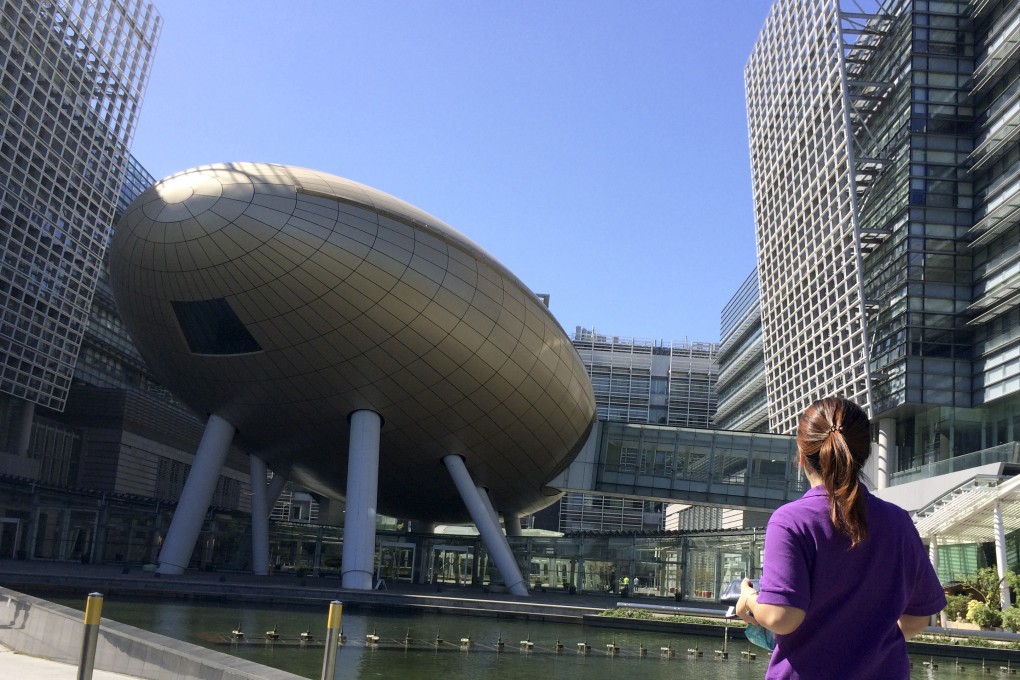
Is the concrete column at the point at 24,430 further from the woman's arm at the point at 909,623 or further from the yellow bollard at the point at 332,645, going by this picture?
the woman's arm at the point at 909,623

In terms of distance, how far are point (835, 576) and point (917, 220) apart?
4749 cm

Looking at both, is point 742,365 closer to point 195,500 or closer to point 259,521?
point 259,521

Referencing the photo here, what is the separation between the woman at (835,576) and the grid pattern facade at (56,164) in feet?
164

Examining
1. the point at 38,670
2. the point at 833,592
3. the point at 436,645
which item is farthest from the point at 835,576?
the point at 436,645

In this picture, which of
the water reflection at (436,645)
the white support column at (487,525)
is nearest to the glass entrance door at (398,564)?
the white support column at (487,525)

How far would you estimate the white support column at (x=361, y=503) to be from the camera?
29438mm

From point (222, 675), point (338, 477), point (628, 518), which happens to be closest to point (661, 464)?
point (338, 477)

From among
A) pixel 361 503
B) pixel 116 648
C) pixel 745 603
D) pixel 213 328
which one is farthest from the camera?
pixel 361 503

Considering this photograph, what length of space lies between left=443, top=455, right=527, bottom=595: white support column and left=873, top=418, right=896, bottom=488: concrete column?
24.7m

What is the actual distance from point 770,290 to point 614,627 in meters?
44.4

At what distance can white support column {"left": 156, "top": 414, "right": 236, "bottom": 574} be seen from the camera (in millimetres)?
31609

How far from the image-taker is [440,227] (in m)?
30.0

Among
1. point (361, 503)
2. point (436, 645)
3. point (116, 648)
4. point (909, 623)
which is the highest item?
point (361, 503)

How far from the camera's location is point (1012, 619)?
2702 cm
